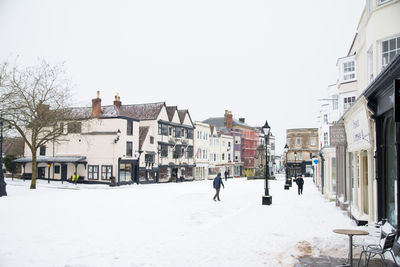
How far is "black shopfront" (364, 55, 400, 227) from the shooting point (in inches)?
364

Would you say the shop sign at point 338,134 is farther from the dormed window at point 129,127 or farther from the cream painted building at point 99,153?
the dormed window at point 129,127

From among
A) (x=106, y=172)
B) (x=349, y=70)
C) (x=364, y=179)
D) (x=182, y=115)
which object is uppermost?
(x=182, y=115)

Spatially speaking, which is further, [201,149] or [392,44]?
[201,149]

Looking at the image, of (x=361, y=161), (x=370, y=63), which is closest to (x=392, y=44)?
(x=370, y=63)

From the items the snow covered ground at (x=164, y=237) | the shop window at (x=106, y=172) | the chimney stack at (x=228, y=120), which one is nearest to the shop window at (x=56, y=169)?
the shop window at (x=106, y=172)

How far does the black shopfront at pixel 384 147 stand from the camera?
30.4 ft

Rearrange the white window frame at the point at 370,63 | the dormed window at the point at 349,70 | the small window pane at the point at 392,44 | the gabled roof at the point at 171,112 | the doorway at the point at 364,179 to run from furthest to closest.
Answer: the gabled roof at the point at 171,112 < the dormed window at the point at 349,70 < the doorway at the point at 364,179 < the white window frame at the point at 370,63 < the small window pane at the point at 392,44

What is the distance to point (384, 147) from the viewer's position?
1010 centimetres

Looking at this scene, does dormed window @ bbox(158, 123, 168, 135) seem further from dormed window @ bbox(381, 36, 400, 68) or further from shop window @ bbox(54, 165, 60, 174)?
dormed window @ bbox(381, 36, 400, 68)

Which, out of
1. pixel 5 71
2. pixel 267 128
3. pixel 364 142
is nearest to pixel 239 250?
pixel 364 142

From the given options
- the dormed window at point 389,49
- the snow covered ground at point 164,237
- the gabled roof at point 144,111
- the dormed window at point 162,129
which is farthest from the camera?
the dormed window at point 162,129

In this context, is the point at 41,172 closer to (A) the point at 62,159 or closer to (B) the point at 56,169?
(B) the point at 56,169

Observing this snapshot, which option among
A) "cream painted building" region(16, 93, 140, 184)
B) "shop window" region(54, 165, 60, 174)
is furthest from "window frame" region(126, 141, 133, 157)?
"shop window" region(54, 165, 60, 174)

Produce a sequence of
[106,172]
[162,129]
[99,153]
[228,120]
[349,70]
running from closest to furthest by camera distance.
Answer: [349,70] → [106,172] → [99,153] → [162,129] → [228,120]
